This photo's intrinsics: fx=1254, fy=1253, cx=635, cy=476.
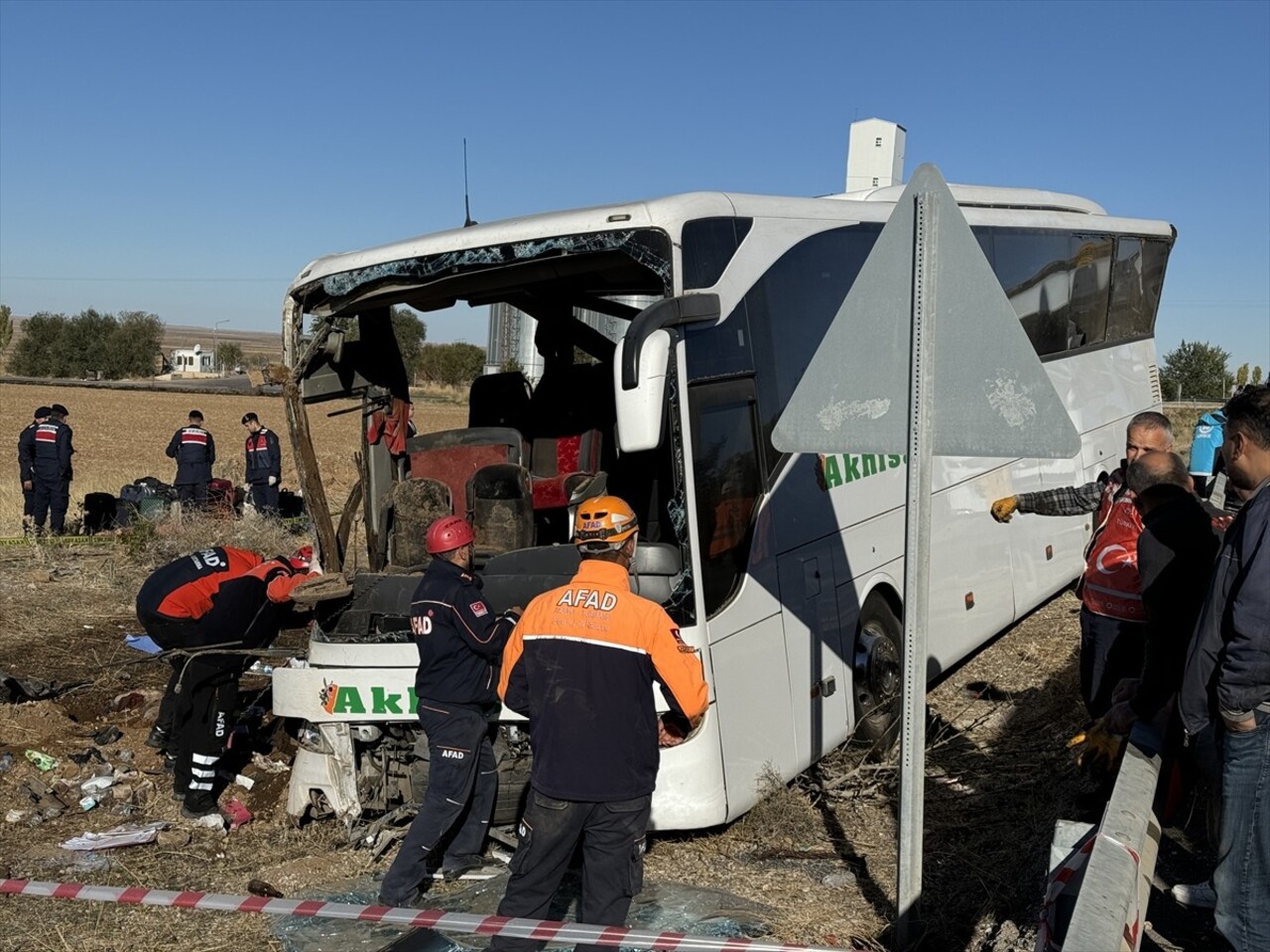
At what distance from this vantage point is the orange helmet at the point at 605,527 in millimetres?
4359

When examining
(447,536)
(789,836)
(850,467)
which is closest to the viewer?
(447,536)

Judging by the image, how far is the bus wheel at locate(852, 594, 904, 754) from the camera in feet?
24.0

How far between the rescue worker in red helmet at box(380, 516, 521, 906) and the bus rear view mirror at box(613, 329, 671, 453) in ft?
3.31

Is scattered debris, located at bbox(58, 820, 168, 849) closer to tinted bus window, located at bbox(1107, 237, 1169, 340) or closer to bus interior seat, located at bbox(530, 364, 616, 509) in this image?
bus interior seat, located at bbox(530, 364, 616, 509)

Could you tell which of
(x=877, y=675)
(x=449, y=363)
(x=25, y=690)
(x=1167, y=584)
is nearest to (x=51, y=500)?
(x=25, y=690)

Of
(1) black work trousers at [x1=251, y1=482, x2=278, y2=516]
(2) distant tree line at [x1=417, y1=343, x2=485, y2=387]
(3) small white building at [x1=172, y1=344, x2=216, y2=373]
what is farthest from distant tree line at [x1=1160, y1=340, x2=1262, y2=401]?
(3) small white building at [x1=172, y1=344, x2=216, y2=373]

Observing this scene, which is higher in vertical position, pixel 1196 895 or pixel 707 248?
pixel 707 248

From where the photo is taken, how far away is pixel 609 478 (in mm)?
7199

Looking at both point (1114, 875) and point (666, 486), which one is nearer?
point (1114, 875)

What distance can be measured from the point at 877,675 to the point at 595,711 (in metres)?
3.54

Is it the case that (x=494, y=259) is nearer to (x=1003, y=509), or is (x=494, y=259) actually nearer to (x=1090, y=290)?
(x=1003, y=509)

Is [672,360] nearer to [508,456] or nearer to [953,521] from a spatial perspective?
[508,456]

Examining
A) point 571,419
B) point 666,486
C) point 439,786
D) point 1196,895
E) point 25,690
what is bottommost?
point 25,690

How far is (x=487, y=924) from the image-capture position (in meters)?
4.30
